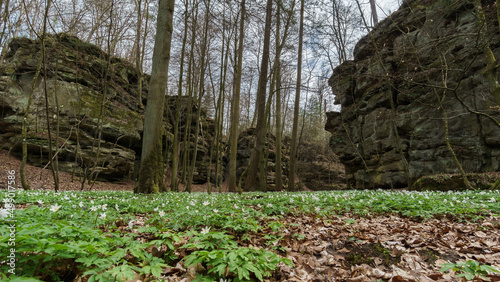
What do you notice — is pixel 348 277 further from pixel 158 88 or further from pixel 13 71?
pixel 13 71

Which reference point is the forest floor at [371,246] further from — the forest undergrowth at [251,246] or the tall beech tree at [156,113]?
the tall beech tree at [156,113]

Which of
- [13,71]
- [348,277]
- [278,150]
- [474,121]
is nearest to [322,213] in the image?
[348,277]

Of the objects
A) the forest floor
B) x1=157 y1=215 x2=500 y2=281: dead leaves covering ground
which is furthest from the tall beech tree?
x1=157 y1=215 x2=500 y2=281: dead leaves covering ground

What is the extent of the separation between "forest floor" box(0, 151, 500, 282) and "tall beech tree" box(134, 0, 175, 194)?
449 cm

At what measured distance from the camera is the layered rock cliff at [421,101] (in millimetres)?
10492

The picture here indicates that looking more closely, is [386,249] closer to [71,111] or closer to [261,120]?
[261,120]

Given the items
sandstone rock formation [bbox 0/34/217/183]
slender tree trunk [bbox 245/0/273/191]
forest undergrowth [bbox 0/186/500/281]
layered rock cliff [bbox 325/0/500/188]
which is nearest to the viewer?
forest undergrowth [bbox 0/186/500/281]

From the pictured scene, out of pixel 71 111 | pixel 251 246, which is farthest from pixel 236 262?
pixel 71 111

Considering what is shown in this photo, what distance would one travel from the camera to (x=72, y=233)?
5.57 feet

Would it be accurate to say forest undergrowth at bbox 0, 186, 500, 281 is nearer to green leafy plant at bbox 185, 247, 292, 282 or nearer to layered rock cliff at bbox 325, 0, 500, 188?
green leafy plant at bbox 185, 247, 292, 282

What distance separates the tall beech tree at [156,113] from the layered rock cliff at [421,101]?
7847 mm

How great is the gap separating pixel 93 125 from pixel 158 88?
1034cm

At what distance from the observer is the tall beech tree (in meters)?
7.06

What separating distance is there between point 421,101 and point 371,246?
47.6 feet
